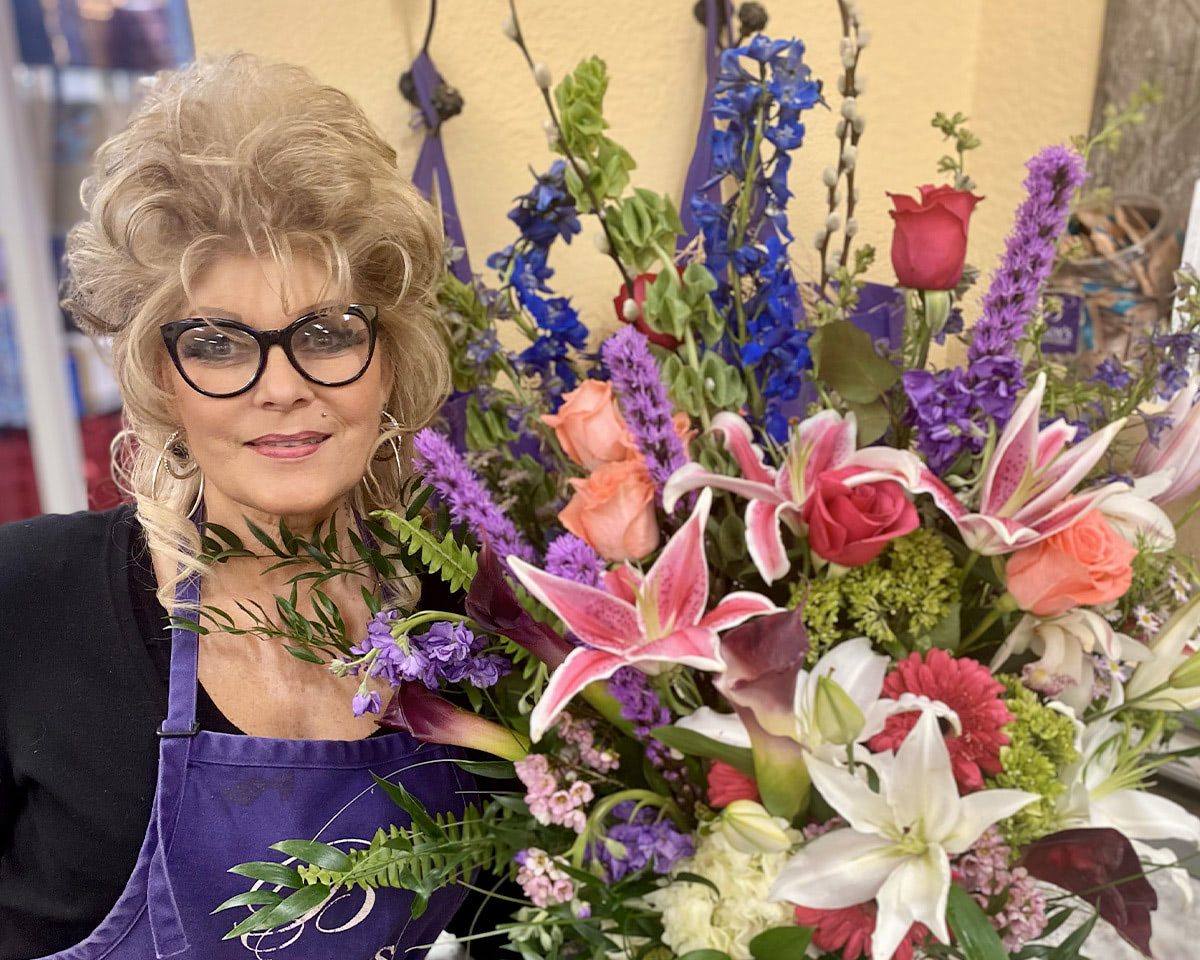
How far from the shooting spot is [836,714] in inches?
20.1

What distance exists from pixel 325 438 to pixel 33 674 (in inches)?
14.8

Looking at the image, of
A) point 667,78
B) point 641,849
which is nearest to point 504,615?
point 641,849

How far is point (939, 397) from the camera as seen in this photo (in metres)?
0.62

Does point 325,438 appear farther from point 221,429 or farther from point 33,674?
point 33,674

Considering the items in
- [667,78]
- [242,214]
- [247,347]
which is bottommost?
[247,347]

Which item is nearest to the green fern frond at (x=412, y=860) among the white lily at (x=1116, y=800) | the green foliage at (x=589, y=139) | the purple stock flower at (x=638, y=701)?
the purple stock flower at (x=638, y=701)

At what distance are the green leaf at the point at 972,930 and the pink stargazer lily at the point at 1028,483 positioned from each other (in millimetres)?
190

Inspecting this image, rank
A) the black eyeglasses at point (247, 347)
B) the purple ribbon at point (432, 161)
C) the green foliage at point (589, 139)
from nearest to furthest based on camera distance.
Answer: the green foliage at point (589, 139), the black eyeglasses at point (247, 347), the purple ribbon at point (432, 161)

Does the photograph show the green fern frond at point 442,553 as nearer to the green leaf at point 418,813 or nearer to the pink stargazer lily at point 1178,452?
the green leaf at point 418,813

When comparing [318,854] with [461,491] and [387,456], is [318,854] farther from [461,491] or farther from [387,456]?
[387,456]

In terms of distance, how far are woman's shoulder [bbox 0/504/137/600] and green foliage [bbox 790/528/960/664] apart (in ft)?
2.44

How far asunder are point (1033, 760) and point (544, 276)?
0.53 meters

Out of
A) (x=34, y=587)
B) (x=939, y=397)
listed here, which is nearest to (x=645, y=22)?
(x=939, y=397)

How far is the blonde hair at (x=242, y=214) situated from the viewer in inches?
32.4
